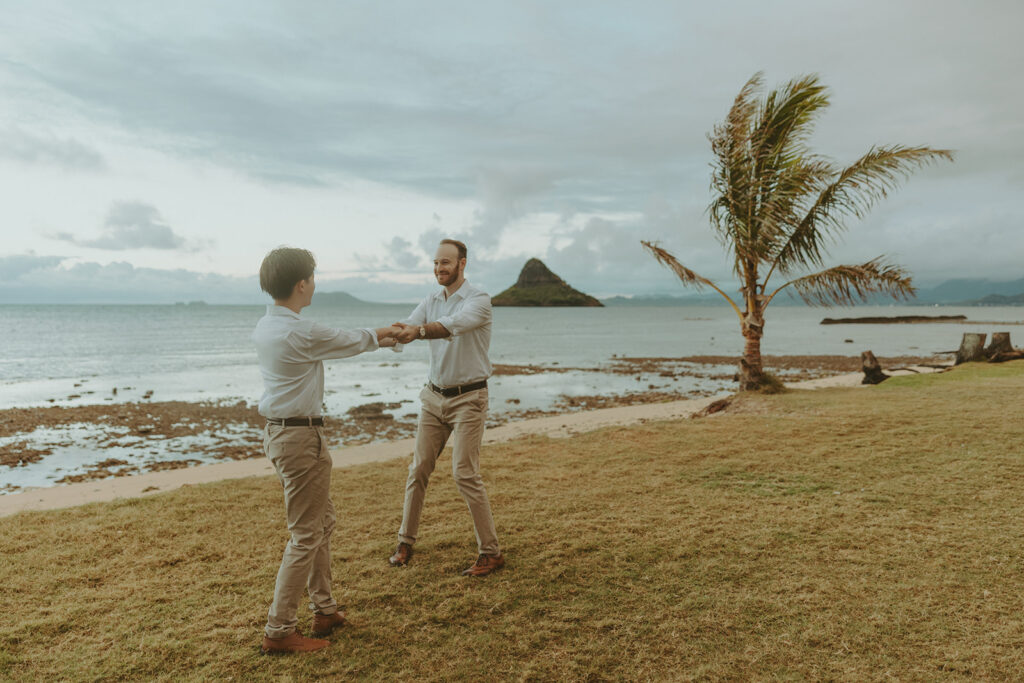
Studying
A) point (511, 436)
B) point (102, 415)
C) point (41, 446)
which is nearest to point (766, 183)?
point (511, 436)

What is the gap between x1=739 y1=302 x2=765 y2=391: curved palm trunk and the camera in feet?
46.2

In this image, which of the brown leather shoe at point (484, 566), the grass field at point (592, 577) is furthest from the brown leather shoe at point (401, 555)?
the brown leather shoe at point (484, 566)

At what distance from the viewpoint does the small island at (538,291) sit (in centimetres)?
17588

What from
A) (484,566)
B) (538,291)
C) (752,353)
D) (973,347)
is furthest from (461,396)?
(538,291)

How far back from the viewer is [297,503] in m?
3.52

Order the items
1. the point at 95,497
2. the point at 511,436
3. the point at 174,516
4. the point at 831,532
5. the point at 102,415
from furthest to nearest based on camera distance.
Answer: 1. the point at 102,415
2. the point at 511,436
3. the point at 95,497
4. the point at 174,516
5. the point at 831,532

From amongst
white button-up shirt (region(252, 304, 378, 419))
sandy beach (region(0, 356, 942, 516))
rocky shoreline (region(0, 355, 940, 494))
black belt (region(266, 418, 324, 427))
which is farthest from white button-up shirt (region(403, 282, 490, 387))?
rocky shoreline (region(0, 355, 940, 494))

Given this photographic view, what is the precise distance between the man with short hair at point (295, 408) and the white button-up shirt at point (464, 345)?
3.18 ft

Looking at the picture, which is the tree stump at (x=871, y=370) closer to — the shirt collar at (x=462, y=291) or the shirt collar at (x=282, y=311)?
the shirt collar at (x=462, y=291)

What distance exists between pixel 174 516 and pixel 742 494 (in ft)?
19.7

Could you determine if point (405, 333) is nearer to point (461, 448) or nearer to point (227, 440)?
point (461, 448)

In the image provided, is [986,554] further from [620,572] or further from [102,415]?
[102,415]

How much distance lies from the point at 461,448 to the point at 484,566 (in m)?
0.94

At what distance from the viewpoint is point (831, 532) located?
5.32 metres
